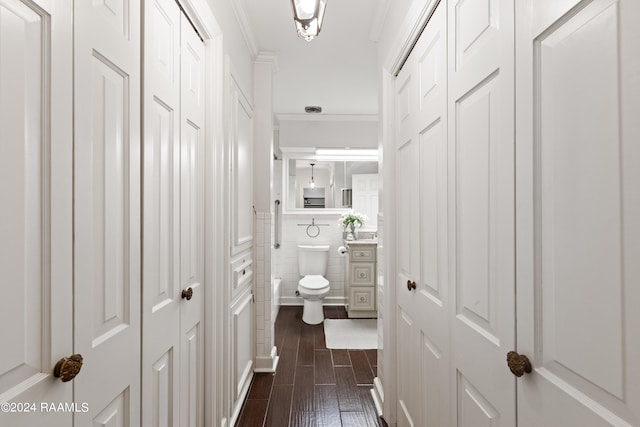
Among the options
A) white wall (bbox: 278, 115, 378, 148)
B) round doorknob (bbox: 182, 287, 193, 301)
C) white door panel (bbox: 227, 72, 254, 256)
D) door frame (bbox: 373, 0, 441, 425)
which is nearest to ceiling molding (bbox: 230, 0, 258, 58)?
white door panel (bbox: 227, 72, 254, 256)

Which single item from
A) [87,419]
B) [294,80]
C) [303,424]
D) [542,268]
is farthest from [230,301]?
[294,80]

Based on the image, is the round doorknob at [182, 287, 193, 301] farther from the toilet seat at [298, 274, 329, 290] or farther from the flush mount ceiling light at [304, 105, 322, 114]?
the flush mount ceiling light at [304, 105, 322, 114]

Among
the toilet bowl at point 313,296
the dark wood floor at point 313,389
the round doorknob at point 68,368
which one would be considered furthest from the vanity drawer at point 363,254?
the round doorknob at point 68,368

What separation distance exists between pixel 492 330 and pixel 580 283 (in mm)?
353

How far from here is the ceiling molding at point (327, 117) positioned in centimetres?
422

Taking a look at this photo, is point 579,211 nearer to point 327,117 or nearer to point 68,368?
Answer: point 68,368

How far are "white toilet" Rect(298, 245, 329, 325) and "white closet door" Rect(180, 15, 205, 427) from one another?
2199mm

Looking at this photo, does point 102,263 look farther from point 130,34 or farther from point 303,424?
point 303,424

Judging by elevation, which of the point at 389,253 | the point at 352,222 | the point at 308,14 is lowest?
the point at 389,253

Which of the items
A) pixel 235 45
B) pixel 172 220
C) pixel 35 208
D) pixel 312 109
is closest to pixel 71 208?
pixel 35 208

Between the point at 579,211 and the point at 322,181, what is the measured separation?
13.0 feet

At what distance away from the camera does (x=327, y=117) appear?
4254mm

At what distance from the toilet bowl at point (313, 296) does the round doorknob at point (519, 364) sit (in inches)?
117

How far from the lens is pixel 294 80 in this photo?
313 centimetres
